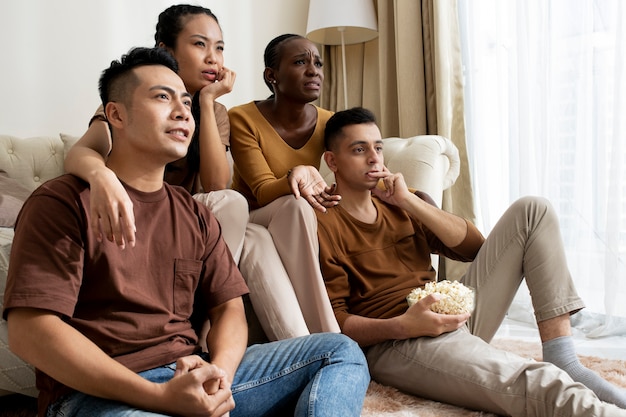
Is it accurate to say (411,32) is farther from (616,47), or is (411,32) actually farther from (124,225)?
(124,225)

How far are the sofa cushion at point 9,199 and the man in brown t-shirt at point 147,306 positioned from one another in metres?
0.68

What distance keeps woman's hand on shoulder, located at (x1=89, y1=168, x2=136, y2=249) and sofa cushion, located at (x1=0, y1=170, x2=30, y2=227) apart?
87 centimetres

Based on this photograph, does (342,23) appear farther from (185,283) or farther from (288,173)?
(185,283)

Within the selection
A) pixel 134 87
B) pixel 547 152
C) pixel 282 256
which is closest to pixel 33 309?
pixel 134 87

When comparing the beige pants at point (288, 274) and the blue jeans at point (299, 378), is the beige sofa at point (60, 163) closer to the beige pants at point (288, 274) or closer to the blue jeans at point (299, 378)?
the beige pants at point (288, 274)

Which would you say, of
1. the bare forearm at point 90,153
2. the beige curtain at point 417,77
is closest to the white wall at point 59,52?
the beige curtain at point 417,77

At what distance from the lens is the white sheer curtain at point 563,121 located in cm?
259

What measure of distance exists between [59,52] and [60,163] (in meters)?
0.55

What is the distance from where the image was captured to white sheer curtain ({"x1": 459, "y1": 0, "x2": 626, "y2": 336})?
2.59 m

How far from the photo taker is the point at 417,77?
128 inches

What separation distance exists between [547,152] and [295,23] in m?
1.63

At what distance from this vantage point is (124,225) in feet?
3.92

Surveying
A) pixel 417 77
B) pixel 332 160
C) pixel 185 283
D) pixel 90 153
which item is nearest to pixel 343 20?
pixel 417 77

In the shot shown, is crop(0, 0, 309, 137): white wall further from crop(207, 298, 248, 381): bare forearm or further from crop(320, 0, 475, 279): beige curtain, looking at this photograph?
crop(207, 298, 248, 381): bare forearm
